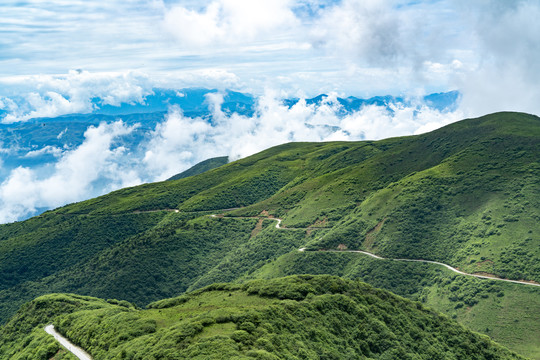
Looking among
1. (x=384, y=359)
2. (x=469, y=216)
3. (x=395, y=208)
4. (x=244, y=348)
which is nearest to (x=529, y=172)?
(x=469, y=216)

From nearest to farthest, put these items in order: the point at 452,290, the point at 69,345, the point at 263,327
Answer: the point at 263,327
the point at 69,345
the point at 452,290

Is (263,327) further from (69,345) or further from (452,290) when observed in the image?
(452,290)

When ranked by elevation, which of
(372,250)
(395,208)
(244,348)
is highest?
(244,348)

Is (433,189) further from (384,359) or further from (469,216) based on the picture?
(384,359)

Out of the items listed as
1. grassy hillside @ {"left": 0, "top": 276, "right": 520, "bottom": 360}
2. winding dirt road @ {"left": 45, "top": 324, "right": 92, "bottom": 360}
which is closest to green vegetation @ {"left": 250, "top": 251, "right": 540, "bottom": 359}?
grassy hillside @ {"left": 0, "top": 276, "right": 520, "bottom": 360}

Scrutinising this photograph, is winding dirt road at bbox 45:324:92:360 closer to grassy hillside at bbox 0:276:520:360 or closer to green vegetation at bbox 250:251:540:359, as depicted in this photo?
grassy hillside at bbox 0:276:520:360

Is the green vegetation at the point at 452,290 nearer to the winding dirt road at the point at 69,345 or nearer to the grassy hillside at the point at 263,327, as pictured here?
the grassy hillside at the point at 263,327

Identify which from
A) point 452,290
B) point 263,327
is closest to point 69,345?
point 263,327
